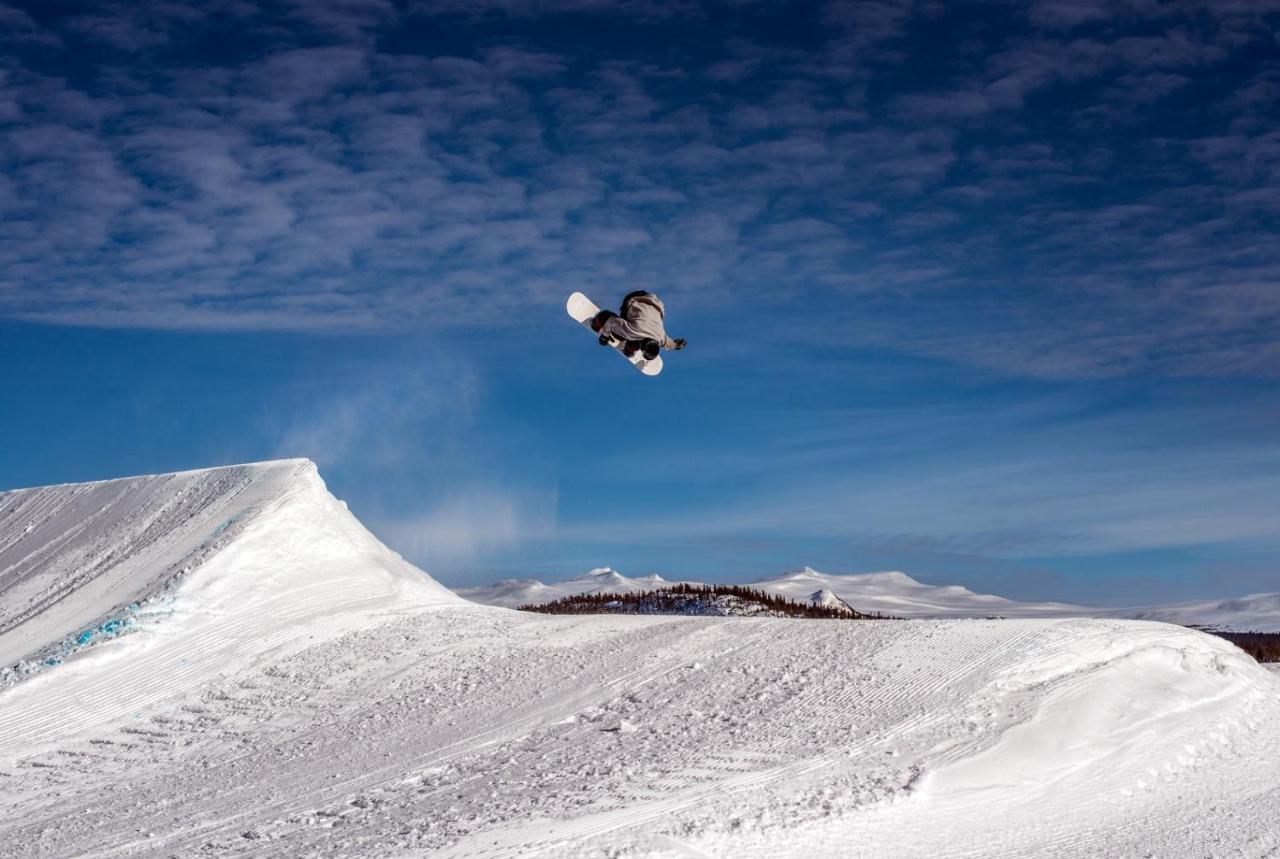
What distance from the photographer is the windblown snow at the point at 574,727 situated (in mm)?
6105

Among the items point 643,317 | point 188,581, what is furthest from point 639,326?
point 188,581

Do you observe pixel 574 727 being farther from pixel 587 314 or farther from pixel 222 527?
pixel 222 527

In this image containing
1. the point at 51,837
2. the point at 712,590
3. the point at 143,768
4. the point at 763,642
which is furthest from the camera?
the point at 712,590

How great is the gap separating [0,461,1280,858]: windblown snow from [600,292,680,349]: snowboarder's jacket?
109 inches

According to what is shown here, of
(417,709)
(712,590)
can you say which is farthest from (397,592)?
(712,590)

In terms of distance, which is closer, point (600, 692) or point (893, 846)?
point (893, 846)

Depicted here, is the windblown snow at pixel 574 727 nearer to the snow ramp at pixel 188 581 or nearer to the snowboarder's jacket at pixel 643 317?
the snow ramp at pixel 188 581

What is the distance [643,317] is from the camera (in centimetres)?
901

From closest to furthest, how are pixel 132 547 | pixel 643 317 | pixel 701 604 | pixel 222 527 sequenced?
pixel 643 317 → pixel 222 527 → pixel 132 547 → pixel 701 604

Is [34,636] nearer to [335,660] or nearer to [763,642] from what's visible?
[335,660]

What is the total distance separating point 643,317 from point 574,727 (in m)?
3.33

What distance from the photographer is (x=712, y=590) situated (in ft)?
58.6

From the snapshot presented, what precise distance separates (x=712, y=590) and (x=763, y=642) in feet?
27.7

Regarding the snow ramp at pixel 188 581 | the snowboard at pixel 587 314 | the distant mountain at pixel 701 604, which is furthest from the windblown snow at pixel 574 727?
the distant mountain at pixel 701 604
